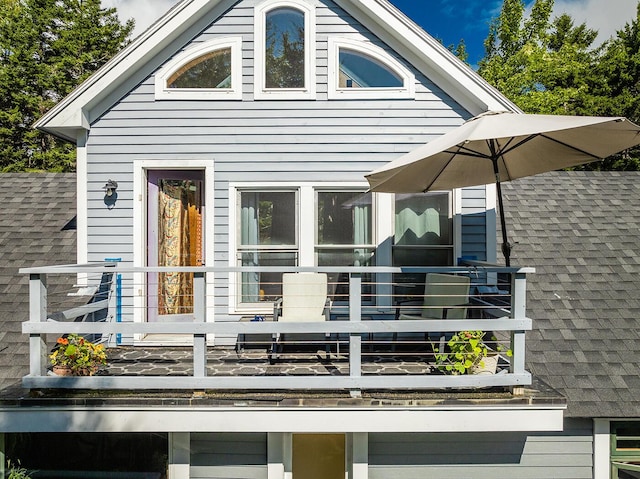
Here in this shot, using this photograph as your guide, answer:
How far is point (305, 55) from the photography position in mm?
5457

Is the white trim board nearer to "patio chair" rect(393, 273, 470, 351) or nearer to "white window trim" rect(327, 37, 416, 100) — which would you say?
"patio chair" rect(393, 273, 470, 351)

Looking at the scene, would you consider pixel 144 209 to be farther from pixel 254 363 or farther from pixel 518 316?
pixel 518 316

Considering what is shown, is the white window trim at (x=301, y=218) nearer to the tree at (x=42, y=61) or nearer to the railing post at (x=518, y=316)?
the railing post at (x=518, y=316)

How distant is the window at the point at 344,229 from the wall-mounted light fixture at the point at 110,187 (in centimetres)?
244

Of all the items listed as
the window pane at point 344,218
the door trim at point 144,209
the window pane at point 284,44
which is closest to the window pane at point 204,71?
the window pane at point 284,44

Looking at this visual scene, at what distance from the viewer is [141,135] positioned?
216 inches

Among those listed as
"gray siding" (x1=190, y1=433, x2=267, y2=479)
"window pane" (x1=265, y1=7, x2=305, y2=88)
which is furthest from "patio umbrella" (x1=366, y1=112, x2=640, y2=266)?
"gray siding" (x1=190, y1=433, x2=267, y2=479)

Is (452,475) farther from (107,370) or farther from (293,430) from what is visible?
(107,370)

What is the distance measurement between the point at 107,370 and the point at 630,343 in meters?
5.59

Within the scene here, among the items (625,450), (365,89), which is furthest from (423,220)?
(625,450)

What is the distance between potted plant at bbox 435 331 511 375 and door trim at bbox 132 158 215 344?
2.89m

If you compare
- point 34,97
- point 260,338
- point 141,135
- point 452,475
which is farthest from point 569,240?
point 34,97

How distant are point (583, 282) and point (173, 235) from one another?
539cm

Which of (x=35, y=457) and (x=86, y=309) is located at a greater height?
(x=86, y=309)
